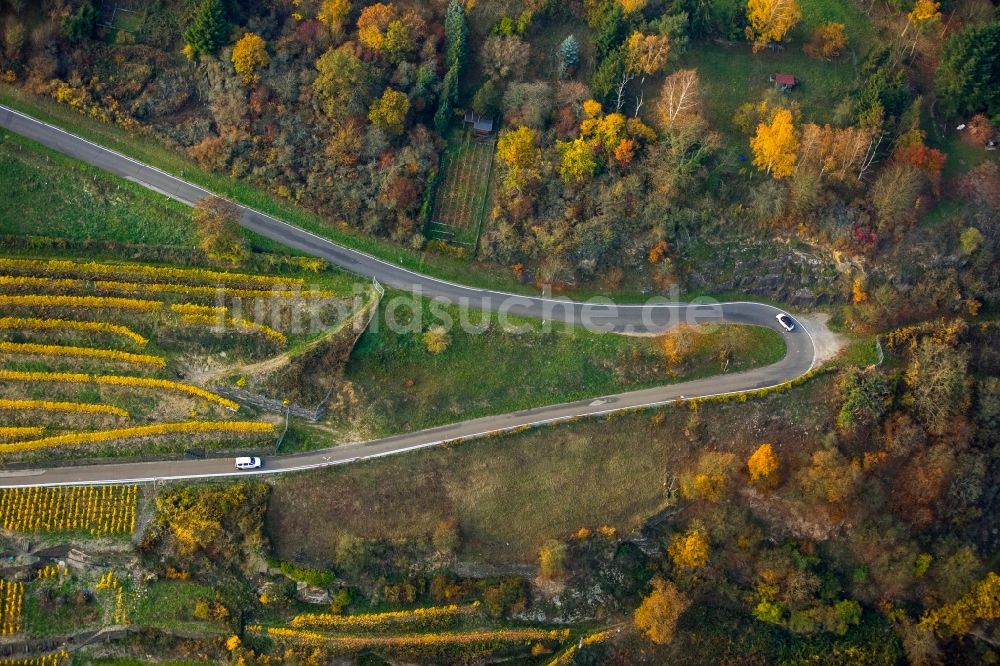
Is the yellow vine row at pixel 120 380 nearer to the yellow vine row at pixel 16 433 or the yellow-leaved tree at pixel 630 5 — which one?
the yellow vine row at pixel 16 433

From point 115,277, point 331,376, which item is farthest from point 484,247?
point 115,277

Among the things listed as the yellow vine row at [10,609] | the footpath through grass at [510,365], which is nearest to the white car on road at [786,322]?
the footpath through grass at [510,365]

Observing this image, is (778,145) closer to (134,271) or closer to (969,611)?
(969,611)

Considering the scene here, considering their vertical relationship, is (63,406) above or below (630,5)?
below

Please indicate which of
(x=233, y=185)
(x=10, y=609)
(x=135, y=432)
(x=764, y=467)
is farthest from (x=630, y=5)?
(x=10, y=609)

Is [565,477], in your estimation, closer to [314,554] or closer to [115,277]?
[314,554]

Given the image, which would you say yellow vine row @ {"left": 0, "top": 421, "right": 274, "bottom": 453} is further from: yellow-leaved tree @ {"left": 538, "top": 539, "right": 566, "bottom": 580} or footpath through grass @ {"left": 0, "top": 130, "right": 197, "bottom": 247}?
yellow-leaved tree @ {"left": 538, "top": 539, "right": 566, "bottom": 580}
